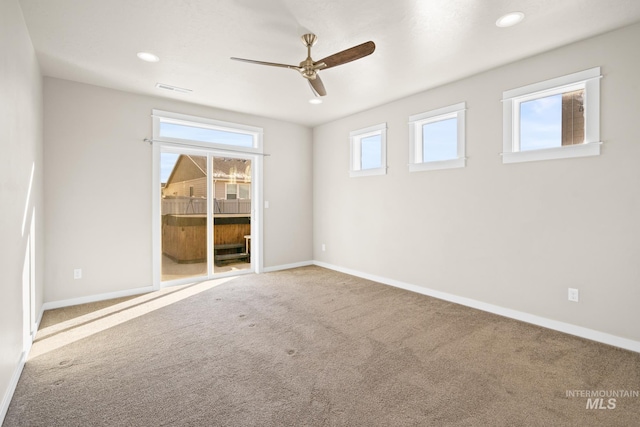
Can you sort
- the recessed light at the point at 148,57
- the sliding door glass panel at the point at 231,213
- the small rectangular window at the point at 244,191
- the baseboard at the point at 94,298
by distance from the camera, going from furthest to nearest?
1. the small rectangular window at the point at 244,191
2. the sliding door glass panel at the point at 231,213
3. the baseboard at the point at 94,298
4. the recessed light at the point at 148,57

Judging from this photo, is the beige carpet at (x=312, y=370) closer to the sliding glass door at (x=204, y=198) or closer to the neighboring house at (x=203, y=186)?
the sliding glass door at (x=204, y=198)

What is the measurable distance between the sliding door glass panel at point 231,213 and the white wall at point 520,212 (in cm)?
197

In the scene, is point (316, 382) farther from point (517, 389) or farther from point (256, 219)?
point (256, 219)

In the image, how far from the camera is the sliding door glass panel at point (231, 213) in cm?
519

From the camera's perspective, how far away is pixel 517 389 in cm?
212

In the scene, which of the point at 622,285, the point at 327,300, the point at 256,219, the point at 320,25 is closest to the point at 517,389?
the point at 622,285

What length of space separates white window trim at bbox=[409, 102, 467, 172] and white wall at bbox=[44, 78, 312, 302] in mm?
3242

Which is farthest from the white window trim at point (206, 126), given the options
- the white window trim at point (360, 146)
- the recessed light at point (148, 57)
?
the white window trim at point (360, 146)

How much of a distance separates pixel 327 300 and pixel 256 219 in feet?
7.25

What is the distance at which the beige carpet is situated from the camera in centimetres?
187

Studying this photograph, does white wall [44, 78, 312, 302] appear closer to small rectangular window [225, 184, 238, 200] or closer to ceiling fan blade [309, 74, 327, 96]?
small rectangular window [225, 184, 238, 200]

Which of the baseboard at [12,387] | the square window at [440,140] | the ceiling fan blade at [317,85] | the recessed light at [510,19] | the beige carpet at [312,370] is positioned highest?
the recessed light at [510,19]

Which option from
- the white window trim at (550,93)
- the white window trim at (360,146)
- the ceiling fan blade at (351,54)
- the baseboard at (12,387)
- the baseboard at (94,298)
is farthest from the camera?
the white window trim at (360,146)

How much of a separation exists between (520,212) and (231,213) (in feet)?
13.8
